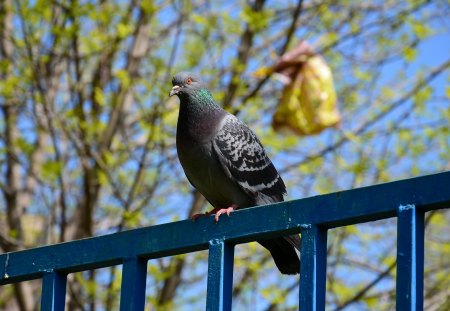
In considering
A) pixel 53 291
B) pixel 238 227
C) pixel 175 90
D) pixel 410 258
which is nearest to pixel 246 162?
pixel 175 90

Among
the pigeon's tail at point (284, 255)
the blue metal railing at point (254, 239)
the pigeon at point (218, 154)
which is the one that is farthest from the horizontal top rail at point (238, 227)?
the pigeon at point (218, 154)

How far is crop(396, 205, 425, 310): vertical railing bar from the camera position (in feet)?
6.11

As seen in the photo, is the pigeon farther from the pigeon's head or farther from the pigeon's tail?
the pigeon's tail

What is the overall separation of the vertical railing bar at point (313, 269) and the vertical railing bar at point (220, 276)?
246 mm

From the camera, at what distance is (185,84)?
4555mm

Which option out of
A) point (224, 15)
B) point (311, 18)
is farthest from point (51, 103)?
point (311, 18)

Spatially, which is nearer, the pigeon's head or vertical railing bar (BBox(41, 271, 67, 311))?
vertical railing bar (BBox(41, 271, 67, 311))

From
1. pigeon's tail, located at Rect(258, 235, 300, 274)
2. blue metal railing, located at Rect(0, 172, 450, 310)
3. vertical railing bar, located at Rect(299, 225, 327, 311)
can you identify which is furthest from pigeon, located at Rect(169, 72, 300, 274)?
vertical railing bar, located at Rect(299, 225, 327, 311)

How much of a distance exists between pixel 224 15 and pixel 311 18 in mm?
827

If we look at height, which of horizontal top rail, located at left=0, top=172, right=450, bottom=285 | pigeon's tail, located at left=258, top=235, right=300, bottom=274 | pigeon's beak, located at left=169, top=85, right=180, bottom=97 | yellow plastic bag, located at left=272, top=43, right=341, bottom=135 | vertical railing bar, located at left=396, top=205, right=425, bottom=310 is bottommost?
vertical railing bar, located at left=396, top=205, right=425, bottom=310

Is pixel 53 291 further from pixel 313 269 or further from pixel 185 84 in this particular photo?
pixel 185 84

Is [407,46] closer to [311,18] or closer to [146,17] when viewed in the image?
[311,18]

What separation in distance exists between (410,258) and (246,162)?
2591 millimetres

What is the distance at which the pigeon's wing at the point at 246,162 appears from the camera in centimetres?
439
